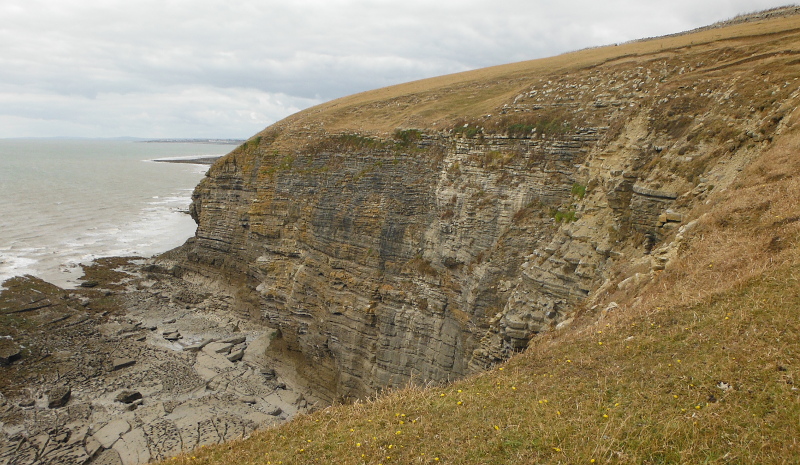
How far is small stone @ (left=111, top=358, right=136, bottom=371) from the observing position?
29.4 metres

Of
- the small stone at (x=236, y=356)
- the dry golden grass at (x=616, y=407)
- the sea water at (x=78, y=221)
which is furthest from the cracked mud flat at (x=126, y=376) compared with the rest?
the dry golden grass at (x=616, y=407)

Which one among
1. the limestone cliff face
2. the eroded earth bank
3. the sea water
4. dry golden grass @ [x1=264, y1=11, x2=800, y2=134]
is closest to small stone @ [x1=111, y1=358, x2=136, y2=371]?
the eroded earth bank

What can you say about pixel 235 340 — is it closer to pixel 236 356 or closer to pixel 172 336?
pixel 236 356

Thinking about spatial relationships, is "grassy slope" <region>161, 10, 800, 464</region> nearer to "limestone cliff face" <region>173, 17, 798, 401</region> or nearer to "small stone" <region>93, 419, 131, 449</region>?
"limestone cliff face" <region>173, 17, 798, 401</region>

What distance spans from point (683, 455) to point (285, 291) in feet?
95.9

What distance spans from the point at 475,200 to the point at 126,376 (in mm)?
22652

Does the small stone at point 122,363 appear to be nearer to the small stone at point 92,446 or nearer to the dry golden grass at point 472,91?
the small stone at point 92,446

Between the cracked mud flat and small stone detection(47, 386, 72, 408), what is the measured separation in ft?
0.18

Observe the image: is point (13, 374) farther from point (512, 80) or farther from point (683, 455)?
point (512, 80)

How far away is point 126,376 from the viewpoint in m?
28.6

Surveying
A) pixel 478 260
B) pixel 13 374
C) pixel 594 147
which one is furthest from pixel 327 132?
pixel 13 374

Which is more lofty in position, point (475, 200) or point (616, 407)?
point (475, 200)

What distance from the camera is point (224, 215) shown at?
40.7 m

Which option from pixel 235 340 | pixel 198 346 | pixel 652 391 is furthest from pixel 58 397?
pixel 652 391
